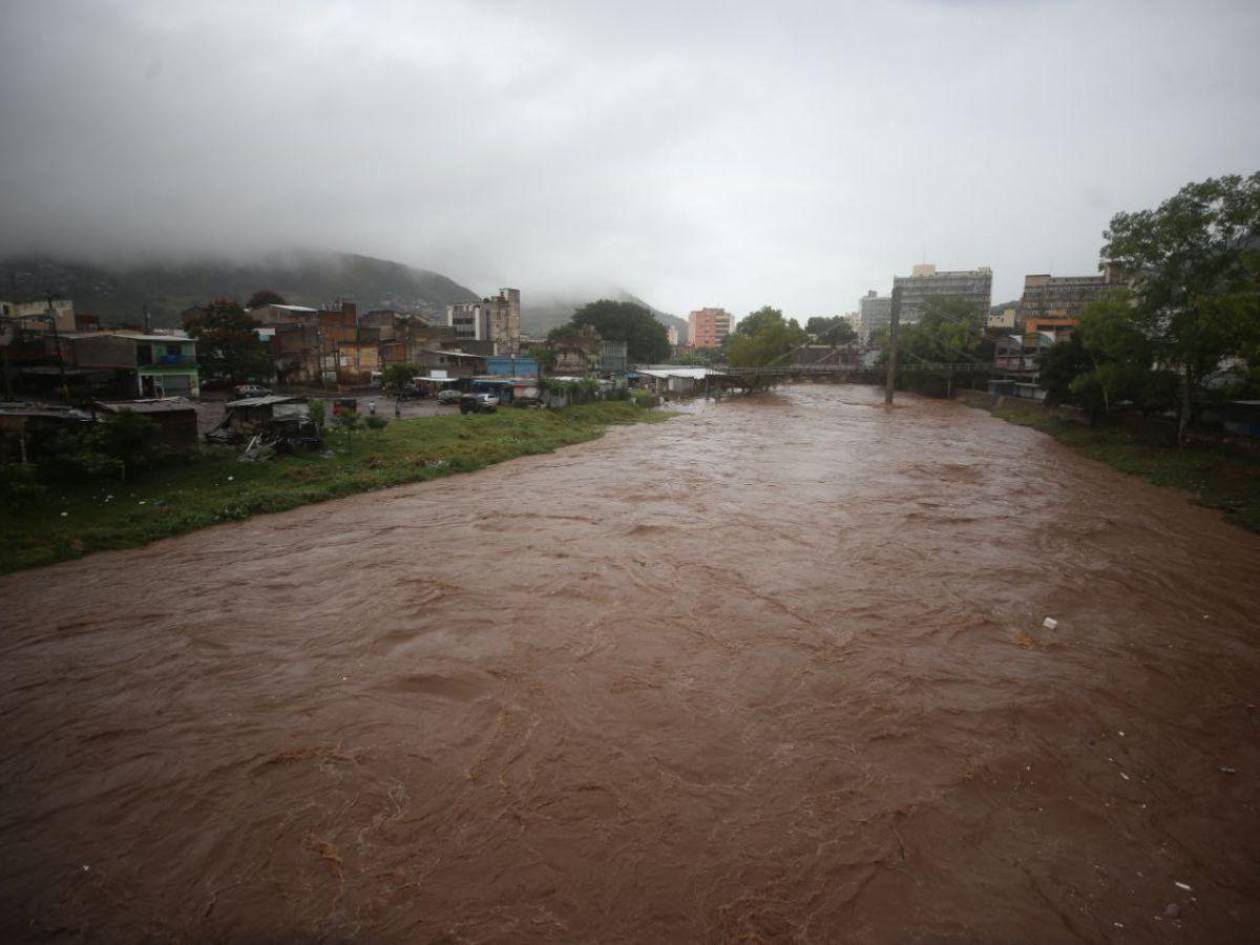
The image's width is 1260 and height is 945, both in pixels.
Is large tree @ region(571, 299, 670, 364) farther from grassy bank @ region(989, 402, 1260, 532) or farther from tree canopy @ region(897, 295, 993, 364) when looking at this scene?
grassy bank @ region(989, 402, 1260, 532)

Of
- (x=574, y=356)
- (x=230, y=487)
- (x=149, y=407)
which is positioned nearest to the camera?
(x=230, y=487)

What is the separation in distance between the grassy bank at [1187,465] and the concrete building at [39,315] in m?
44.7

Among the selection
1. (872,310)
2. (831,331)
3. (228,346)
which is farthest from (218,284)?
(872,310)

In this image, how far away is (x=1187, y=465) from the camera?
19000mm

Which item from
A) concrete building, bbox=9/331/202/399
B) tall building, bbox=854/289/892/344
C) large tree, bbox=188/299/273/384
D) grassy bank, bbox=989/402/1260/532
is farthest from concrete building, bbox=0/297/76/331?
tall building, bbox=854/289/892/344

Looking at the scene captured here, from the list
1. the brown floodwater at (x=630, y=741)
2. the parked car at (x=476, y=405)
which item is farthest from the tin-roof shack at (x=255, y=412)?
the parked car at (x=476, y=405)

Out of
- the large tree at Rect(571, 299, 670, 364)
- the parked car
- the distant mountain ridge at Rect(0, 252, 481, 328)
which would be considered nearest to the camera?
the parked car

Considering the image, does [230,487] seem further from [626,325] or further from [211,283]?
[211,283]

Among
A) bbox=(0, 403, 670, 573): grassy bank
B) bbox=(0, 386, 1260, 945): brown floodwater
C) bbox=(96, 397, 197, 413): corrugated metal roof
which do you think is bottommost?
bbox=(0, 386, 1260, 945): brown floodwater

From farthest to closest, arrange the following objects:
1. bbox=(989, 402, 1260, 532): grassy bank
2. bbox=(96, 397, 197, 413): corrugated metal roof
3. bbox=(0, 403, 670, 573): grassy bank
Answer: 1. bbox=(989, 402, 1260, 532): grassy bank
2. bbox=(96, 397, 197, 413): corrugated metal roof
3. bbox=(0, 403, 670, 573): grassy bank

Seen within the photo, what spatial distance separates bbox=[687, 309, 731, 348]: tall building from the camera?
422 feet

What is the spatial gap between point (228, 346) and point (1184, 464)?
4042 centimetres

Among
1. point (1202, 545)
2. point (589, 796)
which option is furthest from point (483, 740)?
point (1202, 545)

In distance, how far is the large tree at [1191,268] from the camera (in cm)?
1755
